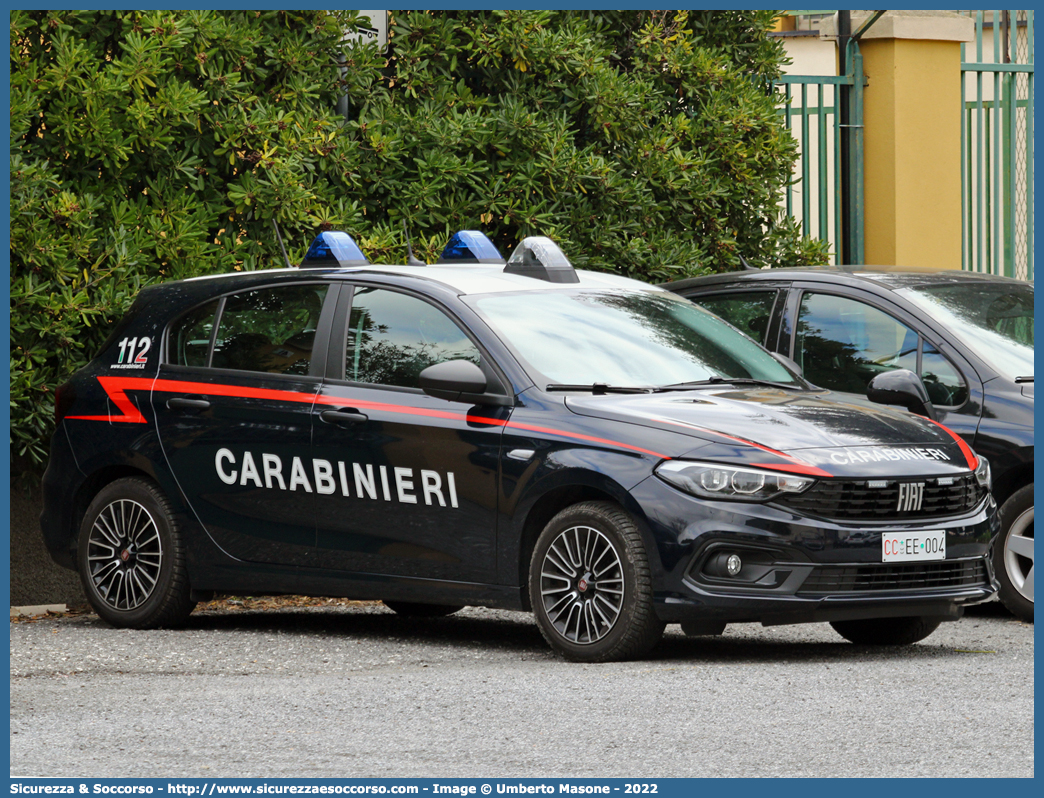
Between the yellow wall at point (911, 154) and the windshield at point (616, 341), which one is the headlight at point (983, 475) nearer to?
the windshield at point (616, 341)

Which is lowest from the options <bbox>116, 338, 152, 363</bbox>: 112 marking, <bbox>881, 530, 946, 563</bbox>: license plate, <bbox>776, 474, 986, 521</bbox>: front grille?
<bbox>881, 530, 946, 563</bbox>: license plate

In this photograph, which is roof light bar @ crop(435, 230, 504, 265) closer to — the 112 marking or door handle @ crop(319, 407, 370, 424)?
door handle @ crop(319, 407, 370, 424)

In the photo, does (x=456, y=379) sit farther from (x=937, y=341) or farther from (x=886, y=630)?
(x=937, y=341)

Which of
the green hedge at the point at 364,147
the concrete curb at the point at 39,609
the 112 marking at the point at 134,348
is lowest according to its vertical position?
the concrete curb at the point at 39,609

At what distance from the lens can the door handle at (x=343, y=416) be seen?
26.1 ft

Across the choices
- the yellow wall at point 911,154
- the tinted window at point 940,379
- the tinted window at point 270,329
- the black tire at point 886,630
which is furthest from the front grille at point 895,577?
the yellow wall at point 911,154

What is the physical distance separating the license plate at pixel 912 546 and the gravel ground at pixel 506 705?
1.43 ft

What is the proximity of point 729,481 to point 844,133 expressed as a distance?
324 inches

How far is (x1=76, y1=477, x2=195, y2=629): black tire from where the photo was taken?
28.2ft

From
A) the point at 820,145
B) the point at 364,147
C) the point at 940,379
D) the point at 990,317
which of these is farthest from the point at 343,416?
the point at 820,145

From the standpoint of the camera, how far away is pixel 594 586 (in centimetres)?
715

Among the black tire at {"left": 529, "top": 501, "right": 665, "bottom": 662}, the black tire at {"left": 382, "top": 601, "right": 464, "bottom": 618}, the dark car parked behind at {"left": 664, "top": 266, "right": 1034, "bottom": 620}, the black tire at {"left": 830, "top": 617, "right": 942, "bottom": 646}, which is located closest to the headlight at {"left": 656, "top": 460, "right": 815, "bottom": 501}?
the black tire at {"left": 529, "top": 501, "right": 665, "bottom": 662}

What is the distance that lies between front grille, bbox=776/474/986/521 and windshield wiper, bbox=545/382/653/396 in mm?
895

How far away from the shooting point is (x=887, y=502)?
7.07 m
